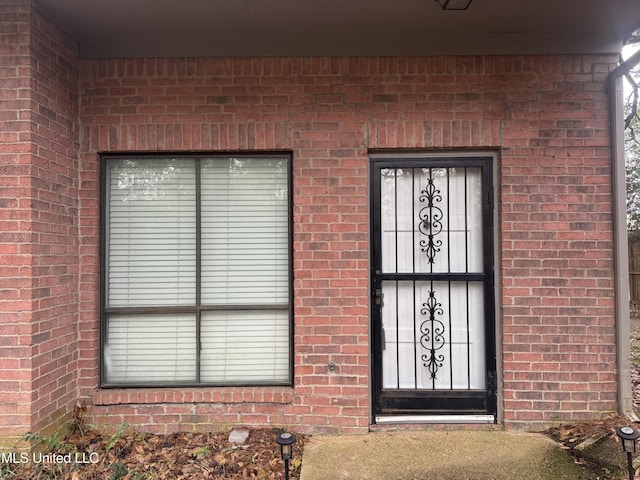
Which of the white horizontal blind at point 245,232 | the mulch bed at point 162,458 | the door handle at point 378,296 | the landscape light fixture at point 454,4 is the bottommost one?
the mulch bed at point 162,458

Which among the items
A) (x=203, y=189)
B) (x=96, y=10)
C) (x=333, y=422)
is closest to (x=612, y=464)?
(x=333, y=422)

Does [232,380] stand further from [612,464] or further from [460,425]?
[612,464]

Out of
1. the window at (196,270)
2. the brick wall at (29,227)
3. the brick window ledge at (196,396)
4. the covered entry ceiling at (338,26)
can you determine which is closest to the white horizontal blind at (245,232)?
the window at (196,270)

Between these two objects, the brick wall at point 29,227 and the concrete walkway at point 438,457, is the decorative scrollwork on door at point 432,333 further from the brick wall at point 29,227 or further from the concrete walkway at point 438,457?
the brick wall at point 29,227

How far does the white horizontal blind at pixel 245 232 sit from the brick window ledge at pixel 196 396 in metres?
0.72

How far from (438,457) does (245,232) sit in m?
2.30

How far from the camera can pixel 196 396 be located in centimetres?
334

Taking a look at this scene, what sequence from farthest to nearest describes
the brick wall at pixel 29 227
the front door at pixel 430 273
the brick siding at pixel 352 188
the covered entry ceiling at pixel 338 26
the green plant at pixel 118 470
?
the front door at pixel 430 273, the brick siding at pixel 352 188, the covered entry ceiling at pixel 338 26, the brick wall at pixel 29 227, the green plant at pixel 118 470

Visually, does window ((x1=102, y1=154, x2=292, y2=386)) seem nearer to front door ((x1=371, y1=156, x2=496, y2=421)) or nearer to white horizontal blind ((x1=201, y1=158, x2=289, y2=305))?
white horizontal blind ((x1=201, y1=158, x2=289, y2=305))

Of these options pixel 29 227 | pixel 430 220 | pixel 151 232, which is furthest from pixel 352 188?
pixel 29 227

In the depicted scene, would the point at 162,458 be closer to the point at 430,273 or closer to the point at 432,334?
the point at 432,334

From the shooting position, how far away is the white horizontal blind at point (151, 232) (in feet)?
11.4

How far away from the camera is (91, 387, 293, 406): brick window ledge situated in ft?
10.9

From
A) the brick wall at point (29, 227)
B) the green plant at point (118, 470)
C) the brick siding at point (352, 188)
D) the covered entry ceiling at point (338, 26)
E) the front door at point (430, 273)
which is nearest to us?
the green plant at point (118, 470)
